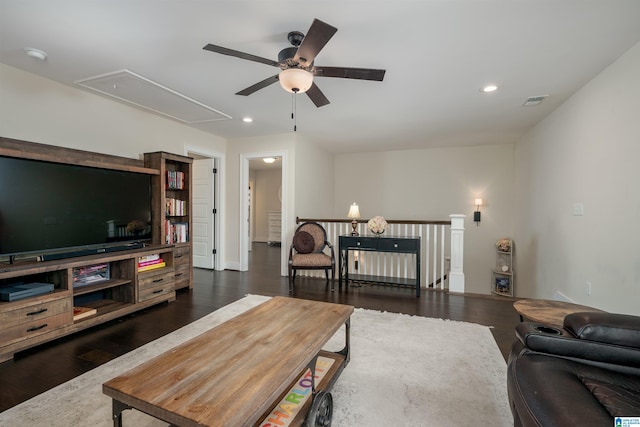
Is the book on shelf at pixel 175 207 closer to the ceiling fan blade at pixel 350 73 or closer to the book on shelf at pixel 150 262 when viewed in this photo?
the book on shelf at pixel 150 262

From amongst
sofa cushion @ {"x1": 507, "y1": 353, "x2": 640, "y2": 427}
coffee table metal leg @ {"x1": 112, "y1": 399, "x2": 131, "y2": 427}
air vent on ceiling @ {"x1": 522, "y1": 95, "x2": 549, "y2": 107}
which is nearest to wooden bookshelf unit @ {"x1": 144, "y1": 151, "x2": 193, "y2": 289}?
coffee table metal leg @ {"x1": 112, "y1": 399, "x2": 131, "y2": 427}

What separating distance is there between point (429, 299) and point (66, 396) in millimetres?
3556

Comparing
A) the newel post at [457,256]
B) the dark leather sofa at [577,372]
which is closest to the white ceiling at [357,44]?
the newel post at [457,256]

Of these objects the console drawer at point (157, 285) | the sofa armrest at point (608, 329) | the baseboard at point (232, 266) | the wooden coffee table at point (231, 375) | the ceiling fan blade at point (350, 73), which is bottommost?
the baseboard at point (232, 266)

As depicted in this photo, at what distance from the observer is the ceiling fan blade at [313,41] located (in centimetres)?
158

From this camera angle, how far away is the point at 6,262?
235cm

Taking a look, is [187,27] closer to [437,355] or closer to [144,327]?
[144,327]

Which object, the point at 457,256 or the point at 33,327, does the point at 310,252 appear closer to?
the point at 457,256

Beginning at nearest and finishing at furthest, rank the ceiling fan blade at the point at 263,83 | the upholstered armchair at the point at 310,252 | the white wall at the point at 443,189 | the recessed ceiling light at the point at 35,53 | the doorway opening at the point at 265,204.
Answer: the ceiling fan blade at the point at 263,83 → the recessed ceiling light at the point at 35,53 → the upholstered armchair at the point at 310,252 → the white wall at the point at 443,189 → the doorway opening at the point at 265,204

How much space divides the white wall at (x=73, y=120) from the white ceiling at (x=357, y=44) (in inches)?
7.1

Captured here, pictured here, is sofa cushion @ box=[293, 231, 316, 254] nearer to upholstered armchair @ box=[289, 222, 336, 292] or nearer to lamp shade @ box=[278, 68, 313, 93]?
upholstered armchair @ box=[289, 222, 336, 292]

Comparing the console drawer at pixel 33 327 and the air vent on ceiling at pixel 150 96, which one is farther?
the air vent on ceiling at pixel 150 96

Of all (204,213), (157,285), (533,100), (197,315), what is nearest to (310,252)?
(197,315)

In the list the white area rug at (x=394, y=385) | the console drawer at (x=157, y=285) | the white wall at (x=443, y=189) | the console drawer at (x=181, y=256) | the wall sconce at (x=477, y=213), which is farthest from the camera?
the wall sconce at (x=477, y=213)
